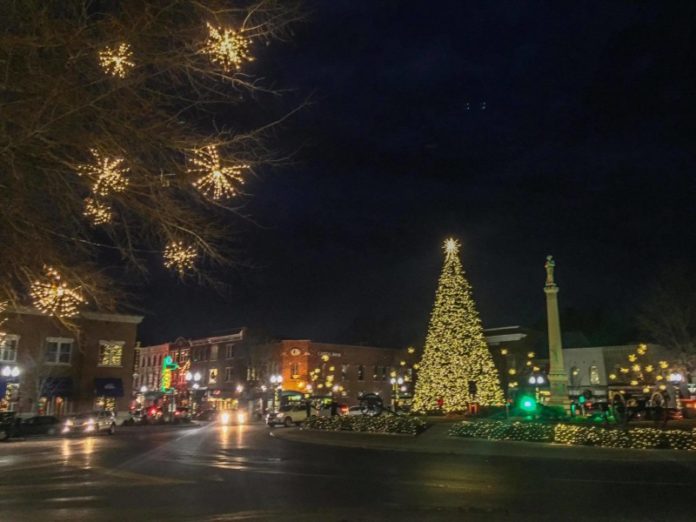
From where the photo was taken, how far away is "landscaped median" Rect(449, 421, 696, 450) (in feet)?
71.1

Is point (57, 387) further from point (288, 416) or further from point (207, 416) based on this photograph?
point (207, 416)

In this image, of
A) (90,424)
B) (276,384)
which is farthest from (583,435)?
(276,384)

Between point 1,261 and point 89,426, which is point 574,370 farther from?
point 1,261

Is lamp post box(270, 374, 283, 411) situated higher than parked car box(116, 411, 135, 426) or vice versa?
lamp post box(270, 374, 283, 411)

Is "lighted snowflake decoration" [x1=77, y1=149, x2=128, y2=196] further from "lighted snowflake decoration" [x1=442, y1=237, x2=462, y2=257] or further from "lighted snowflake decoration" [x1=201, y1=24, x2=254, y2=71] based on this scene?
"lighted snowflake decoration" [x1=442, y1=237, x2=462, y2=257]

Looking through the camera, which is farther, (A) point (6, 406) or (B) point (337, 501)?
(A) point (6, 406)

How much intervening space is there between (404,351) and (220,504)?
241ft

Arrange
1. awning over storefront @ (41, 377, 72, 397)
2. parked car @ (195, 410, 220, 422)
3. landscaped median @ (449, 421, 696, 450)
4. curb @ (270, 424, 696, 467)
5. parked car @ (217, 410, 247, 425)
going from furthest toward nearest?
1. parked car @ (195, 410, 220, 422)
2. parked car @ (217, 410, 247, 425)
3. awning over storefront @ (41, 377, 72, 397)
4. landscaped median @ (449, 421, 696, 450)
5. curb @ (270, 424, 696, 467)

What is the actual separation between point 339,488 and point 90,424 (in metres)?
33.0

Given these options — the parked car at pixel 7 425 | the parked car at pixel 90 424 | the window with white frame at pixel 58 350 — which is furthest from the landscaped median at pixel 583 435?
the window with white frame at pixel 58 350

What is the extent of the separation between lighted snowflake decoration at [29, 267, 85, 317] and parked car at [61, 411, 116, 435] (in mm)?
36141

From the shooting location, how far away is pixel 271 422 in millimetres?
46562

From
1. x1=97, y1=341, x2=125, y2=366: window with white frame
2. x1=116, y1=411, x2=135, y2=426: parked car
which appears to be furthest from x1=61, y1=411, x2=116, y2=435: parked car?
x1=97, y1=341, x2=125, y2=366: window with white frame

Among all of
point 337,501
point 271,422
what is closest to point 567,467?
point 337,501
